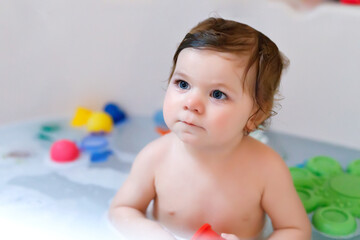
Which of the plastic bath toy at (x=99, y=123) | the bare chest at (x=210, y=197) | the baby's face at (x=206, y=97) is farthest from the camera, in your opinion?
the plastic bath toy at (x=99, y=123)

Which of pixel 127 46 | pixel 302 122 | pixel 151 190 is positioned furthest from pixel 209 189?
pixel 127 46

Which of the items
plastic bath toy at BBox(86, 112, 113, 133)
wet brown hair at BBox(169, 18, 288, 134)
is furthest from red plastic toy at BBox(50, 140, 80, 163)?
wet brown hair at BBox(169, 18, 288, 134)

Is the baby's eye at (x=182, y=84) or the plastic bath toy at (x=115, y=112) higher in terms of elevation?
the baby's eye at (x=182, y=84)

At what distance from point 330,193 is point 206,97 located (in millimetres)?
502

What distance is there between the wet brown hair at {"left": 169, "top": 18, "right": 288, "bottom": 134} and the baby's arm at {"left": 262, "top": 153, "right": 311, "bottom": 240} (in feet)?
0.36

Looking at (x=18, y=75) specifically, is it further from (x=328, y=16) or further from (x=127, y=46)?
(x=328, y=16)

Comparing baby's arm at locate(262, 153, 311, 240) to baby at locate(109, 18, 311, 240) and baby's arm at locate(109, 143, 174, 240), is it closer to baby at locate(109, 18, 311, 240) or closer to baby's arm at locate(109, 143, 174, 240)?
baby at locate(109, 18, 311, 240)

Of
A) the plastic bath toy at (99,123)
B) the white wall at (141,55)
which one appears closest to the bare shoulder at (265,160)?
the white wall at (141,55)

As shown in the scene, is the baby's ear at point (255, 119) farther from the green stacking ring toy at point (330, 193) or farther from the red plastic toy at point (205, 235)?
the green stacking ring toy at point (330, 193)

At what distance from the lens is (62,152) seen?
1254 millimetres

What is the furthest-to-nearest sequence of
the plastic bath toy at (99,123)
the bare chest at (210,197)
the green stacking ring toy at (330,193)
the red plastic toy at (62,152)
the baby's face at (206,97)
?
1. the plastic bath toy at (99,123)
2. the red plastic toy at (62,152)
3. the green stacking ring toy at (330,193)
4. the bare chest at (210,197)
5. the baby's face at (206,97)

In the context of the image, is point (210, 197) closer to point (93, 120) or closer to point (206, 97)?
point (206, 97)

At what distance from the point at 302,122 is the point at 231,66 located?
27.7 inches

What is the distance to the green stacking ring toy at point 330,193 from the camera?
0.98 meters
